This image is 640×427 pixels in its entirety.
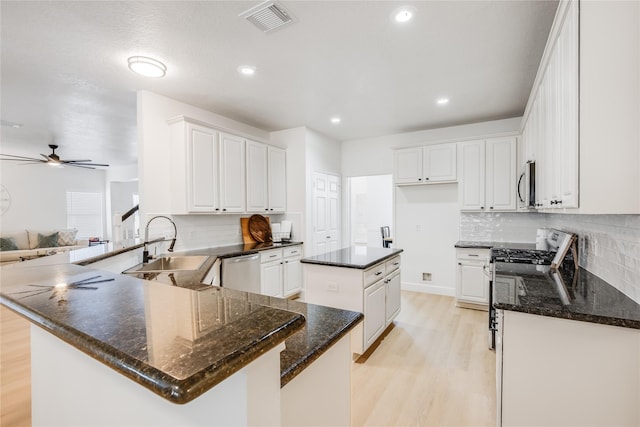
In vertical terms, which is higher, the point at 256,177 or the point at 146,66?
the point at 146,66

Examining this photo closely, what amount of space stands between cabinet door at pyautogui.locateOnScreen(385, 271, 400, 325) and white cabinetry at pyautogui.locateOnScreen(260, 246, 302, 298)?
5.18 ft

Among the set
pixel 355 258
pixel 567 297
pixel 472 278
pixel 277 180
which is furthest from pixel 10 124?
pixel 472 278

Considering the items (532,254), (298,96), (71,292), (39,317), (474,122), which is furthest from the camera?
(474,122)

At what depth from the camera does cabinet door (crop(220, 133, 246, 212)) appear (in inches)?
148

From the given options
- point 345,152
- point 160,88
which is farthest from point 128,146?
point 345,152

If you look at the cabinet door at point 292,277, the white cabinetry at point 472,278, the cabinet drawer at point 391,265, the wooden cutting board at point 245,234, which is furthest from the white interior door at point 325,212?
the white cabinetry at point 472,278

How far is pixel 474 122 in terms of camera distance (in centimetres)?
448

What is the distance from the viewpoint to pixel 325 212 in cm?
516

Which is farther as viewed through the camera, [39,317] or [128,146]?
[128,146]

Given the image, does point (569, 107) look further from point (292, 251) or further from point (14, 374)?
point (14, 374)

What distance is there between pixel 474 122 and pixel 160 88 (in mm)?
4242

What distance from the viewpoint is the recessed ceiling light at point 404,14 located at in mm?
1959

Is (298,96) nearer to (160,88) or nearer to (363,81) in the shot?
(363,81)

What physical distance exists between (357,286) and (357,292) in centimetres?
5
